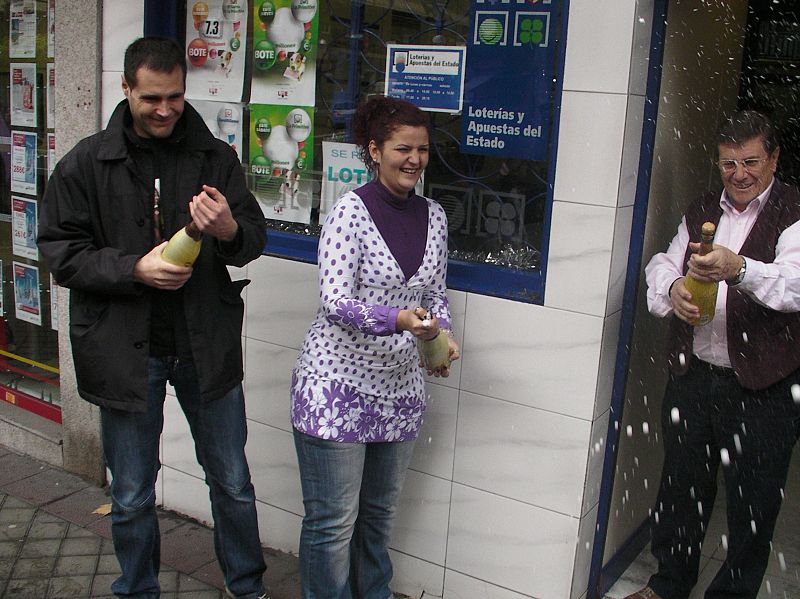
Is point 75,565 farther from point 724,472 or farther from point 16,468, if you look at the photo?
point 724,472

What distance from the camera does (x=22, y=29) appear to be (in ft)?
17.7

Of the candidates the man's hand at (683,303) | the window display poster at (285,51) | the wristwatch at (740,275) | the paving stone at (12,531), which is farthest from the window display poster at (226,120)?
Result: the wristwatch at (740,275)

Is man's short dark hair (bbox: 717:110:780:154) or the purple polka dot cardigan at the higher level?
man's short dark hair (bbox: 717:110:780:154)

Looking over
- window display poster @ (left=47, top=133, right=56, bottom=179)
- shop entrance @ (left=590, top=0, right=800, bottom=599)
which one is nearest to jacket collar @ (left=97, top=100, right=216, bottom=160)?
shop entrance @ (left=590, top=0, right=800, bottom=599)

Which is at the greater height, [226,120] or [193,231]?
[226,120]

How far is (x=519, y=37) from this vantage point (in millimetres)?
3578

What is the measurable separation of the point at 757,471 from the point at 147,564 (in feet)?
7.58

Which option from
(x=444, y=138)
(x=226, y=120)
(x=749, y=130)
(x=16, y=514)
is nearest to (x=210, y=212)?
(x=444, y=138)

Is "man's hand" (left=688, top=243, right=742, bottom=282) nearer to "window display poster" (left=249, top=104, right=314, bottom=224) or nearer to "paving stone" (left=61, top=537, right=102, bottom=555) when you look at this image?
"window display poster" (left=249, top=104, right=314, bottom=224)

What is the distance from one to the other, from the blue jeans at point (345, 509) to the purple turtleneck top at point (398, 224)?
2.26ft

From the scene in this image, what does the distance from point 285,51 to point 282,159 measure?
1.61ft

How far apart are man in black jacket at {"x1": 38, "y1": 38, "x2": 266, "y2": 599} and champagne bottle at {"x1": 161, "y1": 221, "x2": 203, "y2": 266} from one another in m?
0.03

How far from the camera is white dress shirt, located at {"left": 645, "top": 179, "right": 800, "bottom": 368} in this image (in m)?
Result: 3.09

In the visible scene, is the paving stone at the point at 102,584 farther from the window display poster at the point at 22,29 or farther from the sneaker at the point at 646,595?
the window display poster at the point at 22,29
